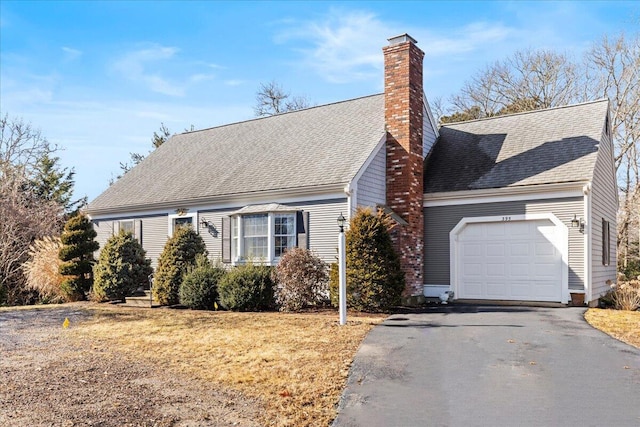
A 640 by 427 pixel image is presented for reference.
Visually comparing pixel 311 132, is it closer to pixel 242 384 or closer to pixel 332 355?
pixel 332 355

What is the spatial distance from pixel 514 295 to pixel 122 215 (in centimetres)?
1378

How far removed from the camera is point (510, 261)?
13594 mm

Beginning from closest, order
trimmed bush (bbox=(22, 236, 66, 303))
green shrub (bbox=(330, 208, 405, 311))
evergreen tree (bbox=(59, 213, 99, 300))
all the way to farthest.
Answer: green shrub (bbox=(330, 208, 405, 311)) < evergreen tree (bbox=(59, 213, 99, 300)) < trimmed bush (bbox=(22, 236, 66, 303))

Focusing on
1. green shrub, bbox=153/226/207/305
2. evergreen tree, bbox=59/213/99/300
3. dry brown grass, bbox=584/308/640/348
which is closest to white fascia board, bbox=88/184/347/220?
green shrub, bbox=153/226/207/305

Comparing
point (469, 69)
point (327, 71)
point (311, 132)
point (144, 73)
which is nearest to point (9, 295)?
point (144, 73)

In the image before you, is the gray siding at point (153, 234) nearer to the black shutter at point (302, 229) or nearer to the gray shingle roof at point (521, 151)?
the black shutter at point (302, 229)

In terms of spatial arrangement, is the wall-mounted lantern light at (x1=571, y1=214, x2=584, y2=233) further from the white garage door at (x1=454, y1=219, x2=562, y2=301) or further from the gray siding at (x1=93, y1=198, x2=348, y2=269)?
the gray siding at (x1=93, y1=198, x2=348, y2=269)

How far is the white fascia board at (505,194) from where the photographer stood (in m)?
12.7

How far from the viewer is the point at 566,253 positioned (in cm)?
1273

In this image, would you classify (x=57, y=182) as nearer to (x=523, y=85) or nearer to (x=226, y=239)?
(x=226, y=239)

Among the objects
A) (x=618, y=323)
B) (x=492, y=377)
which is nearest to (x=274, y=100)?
(x=618, y=323)

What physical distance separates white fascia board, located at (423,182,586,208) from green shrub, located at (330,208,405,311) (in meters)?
3.31

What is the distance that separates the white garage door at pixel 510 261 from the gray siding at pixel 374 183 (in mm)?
2512

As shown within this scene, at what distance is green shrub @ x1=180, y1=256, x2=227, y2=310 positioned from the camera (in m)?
13.3
